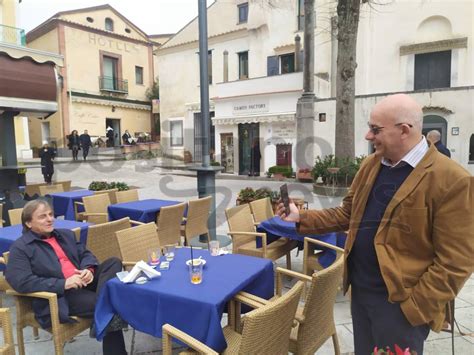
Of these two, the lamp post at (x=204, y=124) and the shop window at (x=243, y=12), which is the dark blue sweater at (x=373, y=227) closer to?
the lamp post at (x=204, y=124)

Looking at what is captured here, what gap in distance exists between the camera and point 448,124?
11852 millimetres

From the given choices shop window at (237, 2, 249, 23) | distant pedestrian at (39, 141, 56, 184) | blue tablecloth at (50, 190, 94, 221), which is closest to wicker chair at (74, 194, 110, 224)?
blue tablecloth at (50, 190, 94, 221)

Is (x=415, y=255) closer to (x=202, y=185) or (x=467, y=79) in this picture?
(x=202, y=185)

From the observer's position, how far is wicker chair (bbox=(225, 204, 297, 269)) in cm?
413

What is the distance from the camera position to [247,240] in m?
4.52

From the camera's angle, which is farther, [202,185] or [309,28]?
[309,28]

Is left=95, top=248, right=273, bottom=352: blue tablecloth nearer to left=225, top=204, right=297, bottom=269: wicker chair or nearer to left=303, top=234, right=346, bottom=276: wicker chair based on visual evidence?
left=303, top=234, right=346, bottom=276: wicker chair

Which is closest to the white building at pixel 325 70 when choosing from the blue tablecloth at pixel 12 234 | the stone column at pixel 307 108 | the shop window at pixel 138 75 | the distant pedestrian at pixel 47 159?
the stone column at pixel 307 108

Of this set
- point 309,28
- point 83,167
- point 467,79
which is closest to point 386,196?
point 309,28

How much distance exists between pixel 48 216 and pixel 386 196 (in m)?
2.58

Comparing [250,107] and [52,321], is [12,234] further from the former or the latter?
[250,107]

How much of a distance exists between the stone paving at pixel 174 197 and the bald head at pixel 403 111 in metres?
2.01

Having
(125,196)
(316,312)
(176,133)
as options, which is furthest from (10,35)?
(316,312)

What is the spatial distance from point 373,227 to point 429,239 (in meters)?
0.27
